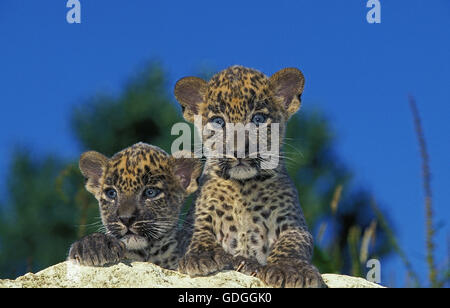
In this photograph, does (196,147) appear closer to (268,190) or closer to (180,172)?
(180,172)

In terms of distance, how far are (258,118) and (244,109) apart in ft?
0.69

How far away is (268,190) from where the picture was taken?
795 cm

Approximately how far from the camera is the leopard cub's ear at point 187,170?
26.5 ft

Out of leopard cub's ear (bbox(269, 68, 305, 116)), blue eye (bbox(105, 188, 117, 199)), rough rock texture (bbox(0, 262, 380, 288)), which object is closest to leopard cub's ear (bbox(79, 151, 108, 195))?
blue eye (bbox(105, 188, 117, 199))

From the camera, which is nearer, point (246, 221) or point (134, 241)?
point (134, 241)

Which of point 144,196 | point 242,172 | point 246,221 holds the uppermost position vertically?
point 242,172

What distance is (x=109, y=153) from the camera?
23.7 m

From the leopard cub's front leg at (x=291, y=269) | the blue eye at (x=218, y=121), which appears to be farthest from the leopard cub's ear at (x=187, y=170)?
the leopard cub's front leg at (x=291, y=269)

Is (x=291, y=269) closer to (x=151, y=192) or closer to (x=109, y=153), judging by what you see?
(x=151, y=192)

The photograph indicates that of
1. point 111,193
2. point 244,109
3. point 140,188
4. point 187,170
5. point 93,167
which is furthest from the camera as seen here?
point 187,170

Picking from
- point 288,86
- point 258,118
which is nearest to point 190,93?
point 258,118
